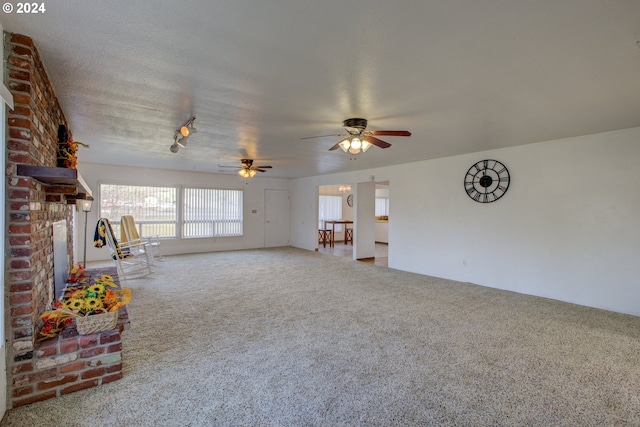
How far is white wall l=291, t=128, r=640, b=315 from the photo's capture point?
3764mm

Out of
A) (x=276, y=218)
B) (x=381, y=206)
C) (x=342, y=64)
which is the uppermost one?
(x=342, y=64)

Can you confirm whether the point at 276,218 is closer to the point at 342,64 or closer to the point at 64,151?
the point at 64,151

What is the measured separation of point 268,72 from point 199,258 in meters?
6.17

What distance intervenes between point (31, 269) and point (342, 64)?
2.40 m

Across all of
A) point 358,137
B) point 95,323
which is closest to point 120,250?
point 95,323

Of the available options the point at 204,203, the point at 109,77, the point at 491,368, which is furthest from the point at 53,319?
the point at 204,203

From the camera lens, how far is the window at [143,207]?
7.09 meters

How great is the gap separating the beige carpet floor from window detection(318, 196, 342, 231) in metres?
6.71

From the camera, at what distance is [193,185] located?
819 cm

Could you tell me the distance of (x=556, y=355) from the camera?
106 inches

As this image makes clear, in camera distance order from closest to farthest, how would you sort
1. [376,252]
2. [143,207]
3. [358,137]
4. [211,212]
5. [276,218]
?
[358,137]
[143,207]
[211,212]
[376,252]
[276,218]

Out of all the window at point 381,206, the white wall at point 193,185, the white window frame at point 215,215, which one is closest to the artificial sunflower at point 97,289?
the white wall at point 193,185

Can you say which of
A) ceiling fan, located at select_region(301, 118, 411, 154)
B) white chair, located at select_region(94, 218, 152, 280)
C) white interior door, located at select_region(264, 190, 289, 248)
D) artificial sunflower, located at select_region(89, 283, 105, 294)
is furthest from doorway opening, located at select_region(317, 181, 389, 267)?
artificial sunflower, located at select_region(89, 283, 105, 294)

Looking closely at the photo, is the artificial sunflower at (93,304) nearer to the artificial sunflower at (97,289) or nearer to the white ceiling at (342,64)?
the artificial sunflower at (97,289)
